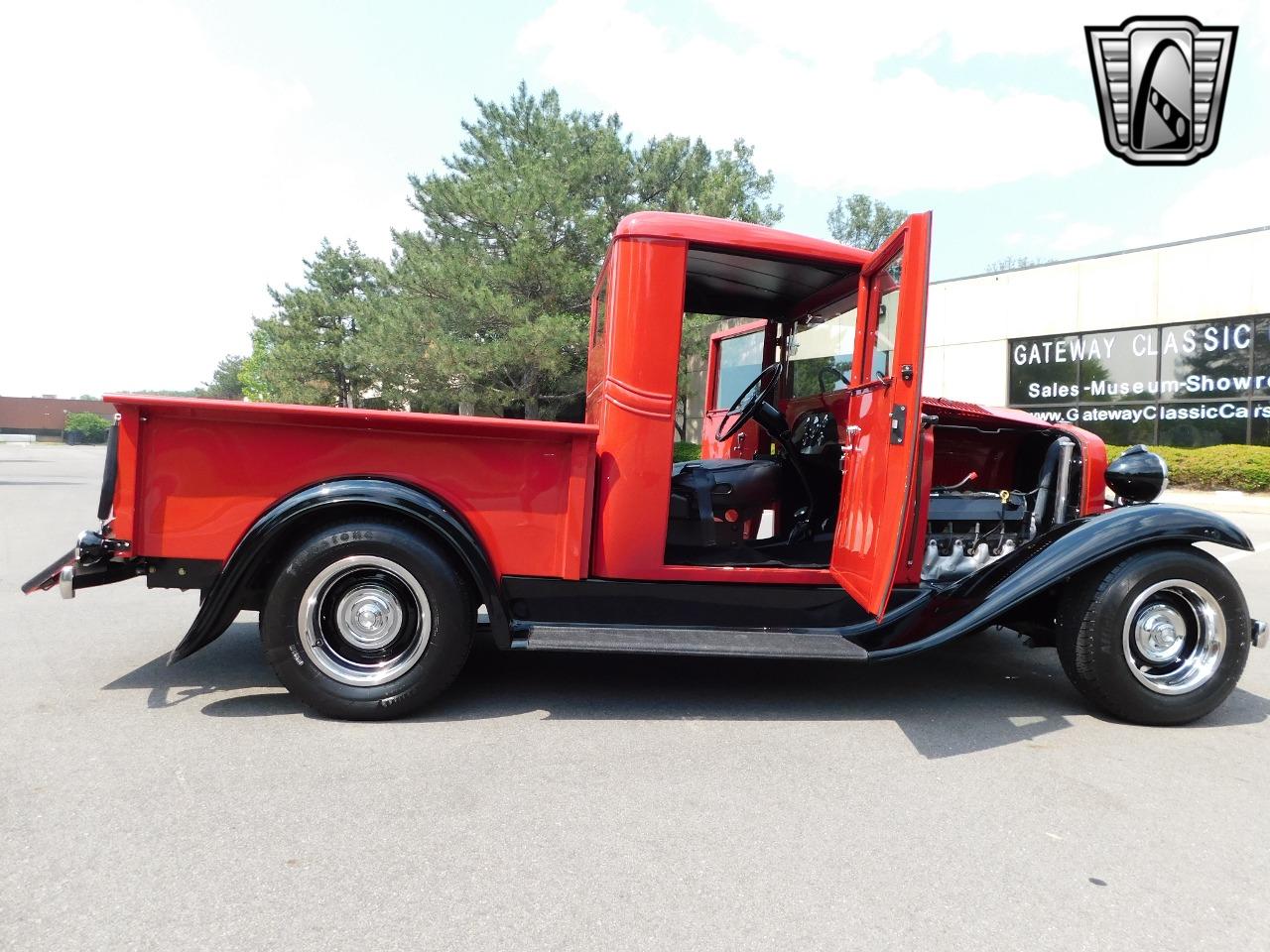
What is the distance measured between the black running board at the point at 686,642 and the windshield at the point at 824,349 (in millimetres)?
1423

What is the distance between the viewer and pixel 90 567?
3.31 m

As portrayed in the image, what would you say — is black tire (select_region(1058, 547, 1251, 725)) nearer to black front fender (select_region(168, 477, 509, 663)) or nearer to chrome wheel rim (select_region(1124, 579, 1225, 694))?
chrome wheel rim (select_region(1124, 579, 1225, 694))

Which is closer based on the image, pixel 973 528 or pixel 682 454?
pixel 973 528

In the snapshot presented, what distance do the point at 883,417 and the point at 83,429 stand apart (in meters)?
80.4

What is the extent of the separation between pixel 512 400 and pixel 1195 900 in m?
18.3

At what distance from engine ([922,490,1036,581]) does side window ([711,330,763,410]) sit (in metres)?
1.52

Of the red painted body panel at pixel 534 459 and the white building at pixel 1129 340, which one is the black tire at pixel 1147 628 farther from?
the white building at pixel 1129 340

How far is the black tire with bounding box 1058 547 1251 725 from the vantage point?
3410 millimetres

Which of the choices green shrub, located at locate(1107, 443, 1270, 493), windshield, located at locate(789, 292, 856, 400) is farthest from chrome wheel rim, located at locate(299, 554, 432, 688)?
green shrub, located at locate(1107, 443, 1270, 493)

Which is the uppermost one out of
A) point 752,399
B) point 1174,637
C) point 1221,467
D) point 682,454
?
point 1221,467

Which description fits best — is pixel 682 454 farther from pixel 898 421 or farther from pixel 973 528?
pixel 898 421

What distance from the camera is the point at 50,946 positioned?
1.83 metres

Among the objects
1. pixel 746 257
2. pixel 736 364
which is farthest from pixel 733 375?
pixel 746 257

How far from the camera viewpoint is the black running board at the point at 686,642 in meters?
3.25
